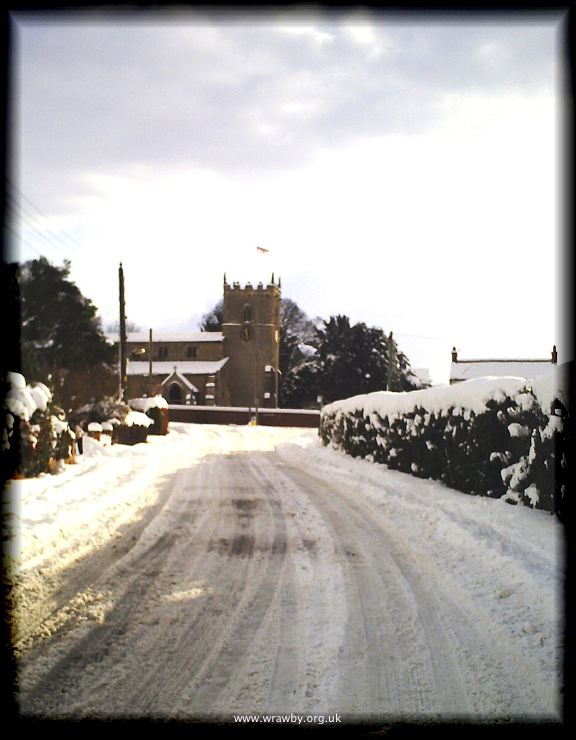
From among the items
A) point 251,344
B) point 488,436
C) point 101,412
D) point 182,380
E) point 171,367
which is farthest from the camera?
point 251,344

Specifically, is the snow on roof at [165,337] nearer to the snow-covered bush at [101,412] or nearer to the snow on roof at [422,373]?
the snow-covered bush at [101,412]

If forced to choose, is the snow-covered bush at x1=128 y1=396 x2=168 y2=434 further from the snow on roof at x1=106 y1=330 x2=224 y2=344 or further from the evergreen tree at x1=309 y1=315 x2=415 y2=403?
the evergreen tree at x1=309 y1=315 x2=415 y2=403

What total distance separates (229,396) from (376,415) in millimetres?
13185

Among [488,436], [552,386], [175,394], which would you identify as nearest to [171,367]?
[175,394]

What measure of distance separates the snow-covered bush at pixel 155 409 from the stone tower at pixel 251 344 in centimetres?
519

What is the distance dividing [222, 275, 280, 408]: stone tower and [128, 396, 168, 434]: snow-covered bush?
519 cm

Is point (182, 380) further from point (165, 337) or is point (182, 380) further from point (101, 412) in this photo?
point (101, 412)

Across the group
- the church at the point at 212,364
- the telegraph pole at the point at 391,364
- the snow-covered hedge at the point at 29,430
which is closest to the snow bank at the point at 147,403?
the church at the point at 212,364

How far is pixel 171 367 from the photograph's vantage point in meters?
25.5

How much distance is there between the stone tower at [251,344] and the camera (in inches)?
1183

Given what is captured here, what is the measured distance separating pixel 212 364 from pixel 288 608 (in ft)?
70.0

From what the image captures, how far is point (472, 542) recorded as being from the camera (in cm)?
676

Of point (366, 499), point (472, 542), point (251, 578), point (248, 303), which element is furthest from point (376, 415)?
point (248, 303)

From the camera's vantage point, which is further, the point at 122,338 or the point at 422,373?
the point at 422,373
